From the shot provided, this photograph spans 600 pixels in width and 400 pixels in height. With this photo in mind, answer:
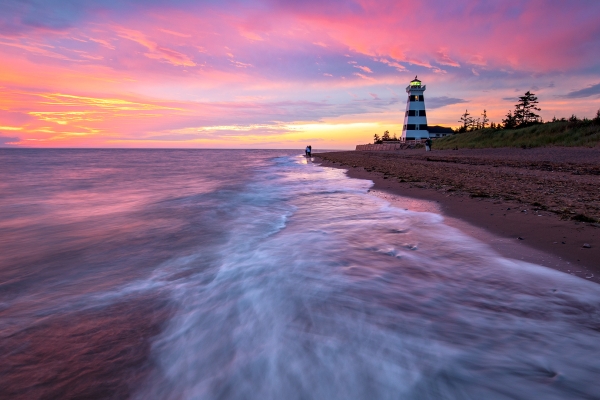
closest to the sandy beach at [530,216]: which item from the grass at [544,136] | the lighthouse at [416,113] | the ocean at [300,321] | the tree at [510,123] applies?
the ocean at [300,321]

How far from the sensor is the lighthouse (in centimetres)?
5738

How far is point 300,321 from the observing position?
9.79 feet

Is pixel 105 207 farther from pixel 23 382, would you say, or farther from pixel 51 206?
pixel 23 382

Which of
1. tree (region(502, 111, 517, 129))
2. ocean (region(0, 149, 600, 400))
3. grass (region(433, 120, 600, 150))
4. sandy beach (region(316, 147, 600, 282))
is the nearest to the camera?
ocean (region(0, 149, 600, 400))

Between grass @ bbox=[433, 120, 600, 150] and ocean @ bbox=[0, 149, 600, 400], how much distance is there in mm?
21710

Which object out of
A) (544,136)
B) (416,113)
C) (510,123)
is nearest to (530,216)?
(544,136)

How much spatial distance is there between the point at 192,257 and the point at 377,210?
14.2ft

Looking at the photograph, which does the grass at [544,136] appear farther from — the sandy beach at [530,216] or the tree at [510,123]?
the sandy beach at [530,216]

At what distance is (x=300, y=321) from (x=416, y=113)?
62.3m

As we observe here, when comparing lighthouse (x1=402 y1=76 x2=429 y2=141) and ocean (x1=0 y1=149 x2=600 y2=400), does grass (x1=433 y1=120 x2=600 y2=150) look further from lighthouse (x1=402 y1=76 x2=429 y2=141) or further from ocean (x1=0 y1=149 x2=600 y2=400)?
lighthouse (x1=402 y1=76 x2=429 y2=141)

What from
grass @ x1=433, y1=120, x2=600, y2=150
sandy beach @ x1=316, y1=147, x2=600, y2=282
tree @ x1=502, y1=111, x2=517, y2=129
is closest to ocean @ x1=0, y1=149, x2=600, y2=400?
sandy beach @ x1=316, y1=147, x2=600, y2=282

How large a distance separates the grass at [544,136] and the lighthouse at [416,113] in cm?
2393

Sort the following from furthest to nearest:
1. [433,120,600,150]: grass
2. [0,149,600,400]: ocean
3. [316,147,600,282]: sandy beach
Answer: [433,120,600,150]: grass < [316,147,600,282]: sandy beach < [0,149,600,400]: ocean

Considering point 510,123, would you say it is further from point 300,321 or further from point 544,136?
point 300,321
